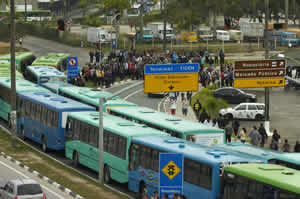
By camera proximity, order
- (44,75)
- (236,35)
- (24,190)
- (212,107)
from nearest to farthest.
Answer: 1. (24,190)
2. (212,107)
3. (44,75)
4. (236,35)

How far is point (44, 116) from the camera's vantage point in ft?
136

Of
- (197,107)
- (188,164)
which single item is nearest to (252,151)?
(188,164)

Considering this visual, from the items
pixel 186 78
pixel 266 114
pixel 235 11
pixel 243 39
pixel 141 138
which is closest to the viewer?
pixel 141 138

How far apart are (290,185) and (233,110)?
32203 millimetres

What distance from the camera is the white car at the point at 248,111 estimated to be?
5297 centimetres

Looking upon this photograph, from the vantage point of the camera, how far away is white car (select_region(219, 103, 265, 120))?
5297 centimetres

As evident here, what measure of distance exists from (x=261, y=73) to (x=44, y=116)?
1426 centimetres

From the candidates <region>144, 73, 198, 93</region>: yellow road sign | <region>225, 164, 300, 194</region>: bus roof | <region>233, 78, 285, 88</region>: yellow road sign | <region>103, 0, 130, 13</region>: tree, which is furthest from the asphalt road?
<region>103, 0, 130, 13</region>: tree

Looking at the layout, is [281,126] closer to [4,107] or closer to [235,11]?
[4,107]

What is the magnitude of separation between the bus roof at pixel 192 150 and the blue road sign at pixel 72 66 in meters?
28.9

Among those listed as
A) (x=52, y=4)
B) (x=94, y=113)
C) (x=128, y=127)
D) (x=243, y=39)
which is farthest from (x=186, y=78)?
(x=52, y=4)

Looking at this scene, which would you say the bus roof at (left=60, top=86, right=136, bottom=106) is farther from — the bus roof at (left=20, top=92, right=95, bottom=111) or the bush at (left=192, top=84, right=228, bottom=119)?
the bush at (left=192, top=84, right=228, bottom=119)

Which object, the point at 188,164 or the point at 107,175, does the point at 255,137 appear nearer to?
the point at 107,175

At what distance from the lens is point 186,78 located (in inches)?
1703
